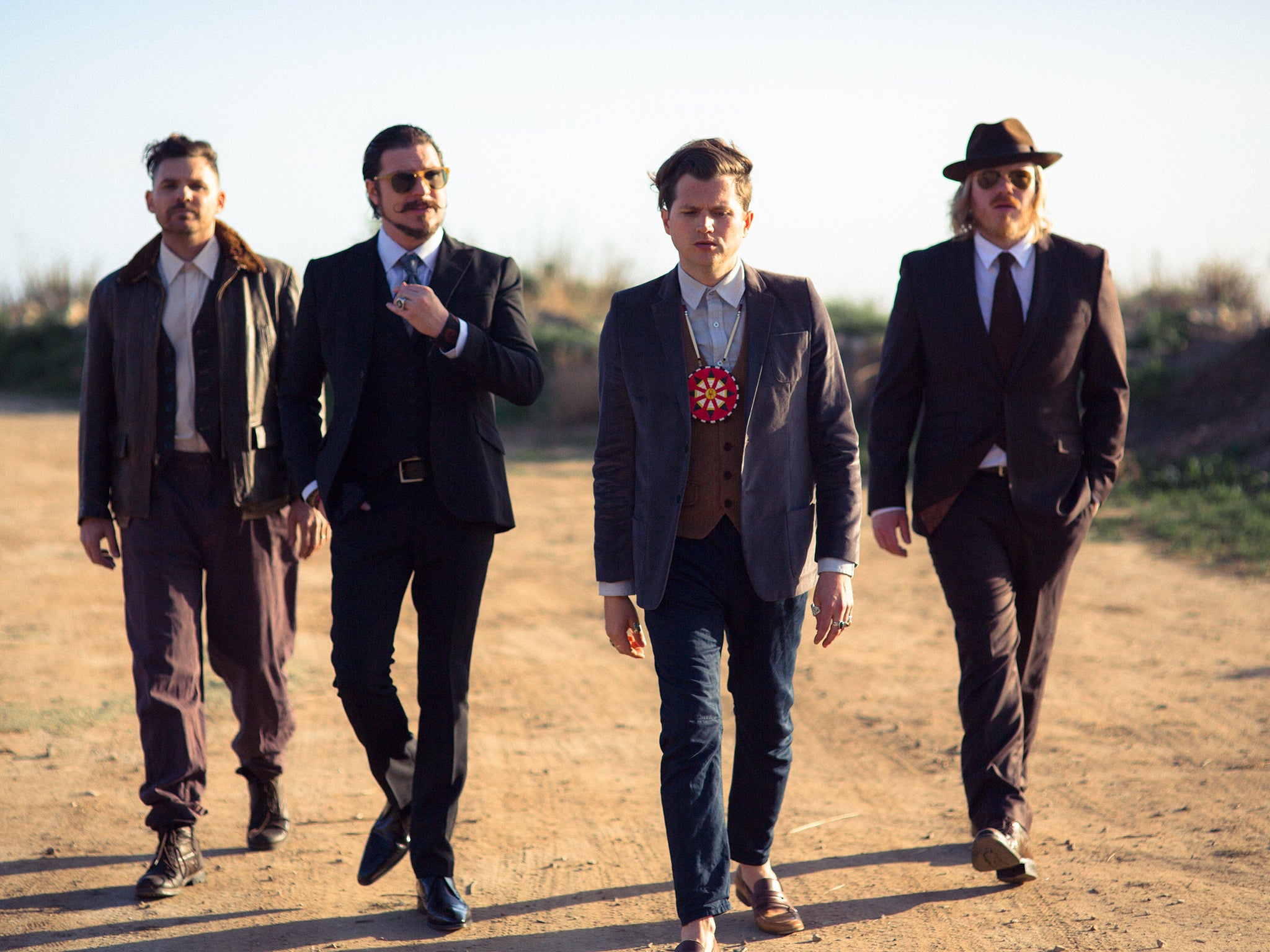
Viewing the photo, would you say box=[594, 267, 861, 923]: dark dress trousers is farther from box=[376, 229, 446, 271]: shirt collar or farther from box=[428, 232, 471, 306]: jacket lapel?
box=[376, 229, 446, 271]: shirt collar

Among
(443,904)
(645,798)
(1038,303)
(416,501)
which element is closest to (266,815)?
(443,904)

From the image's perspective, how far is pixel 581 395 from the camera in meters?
19.3

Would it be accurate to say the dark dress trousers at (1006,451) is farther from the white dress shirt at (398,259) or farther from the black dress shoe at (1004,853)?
the white dress shirt at (398,259)

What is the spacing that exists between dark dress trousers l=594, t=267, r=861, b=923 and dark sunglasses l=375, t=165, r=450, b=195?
768 mm

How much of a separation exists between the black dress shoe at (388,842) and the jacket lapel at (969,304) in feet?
8.02

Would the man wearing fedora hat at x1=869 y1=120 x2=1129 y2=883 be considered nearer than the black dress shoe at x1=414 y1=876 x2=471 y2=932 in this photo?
No

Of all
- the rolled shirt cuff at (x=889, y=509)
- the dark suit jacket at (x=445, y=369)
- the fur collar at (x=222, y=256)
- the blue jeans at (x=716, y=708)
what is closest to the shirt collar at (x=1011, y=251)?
the rolled shirt cuff at (x=889, y=509)

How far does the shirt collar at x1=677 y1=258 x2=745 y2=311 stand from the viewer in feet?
12.4

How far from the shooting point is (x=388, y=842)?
419 cm

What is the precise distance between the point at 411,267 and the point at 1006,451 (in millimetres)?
2059

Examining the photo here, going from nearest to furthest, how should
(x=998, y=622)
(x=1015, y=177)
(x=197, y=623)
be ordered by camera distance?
(x=998, y=622) < (x=1015, y=177) < (x=197, y=623)

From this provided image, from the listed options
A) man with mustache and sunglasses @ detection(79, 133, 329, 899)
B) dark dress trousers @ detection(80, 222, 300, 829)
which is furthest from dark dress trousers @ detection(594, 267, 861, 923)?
dark dress trousers @ detection(80, 222, 300, 829)

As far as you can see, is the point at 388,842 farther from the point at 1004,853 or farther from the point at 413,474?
the point at 1004,853

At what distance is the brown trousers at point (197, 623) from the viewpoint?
172 inches
